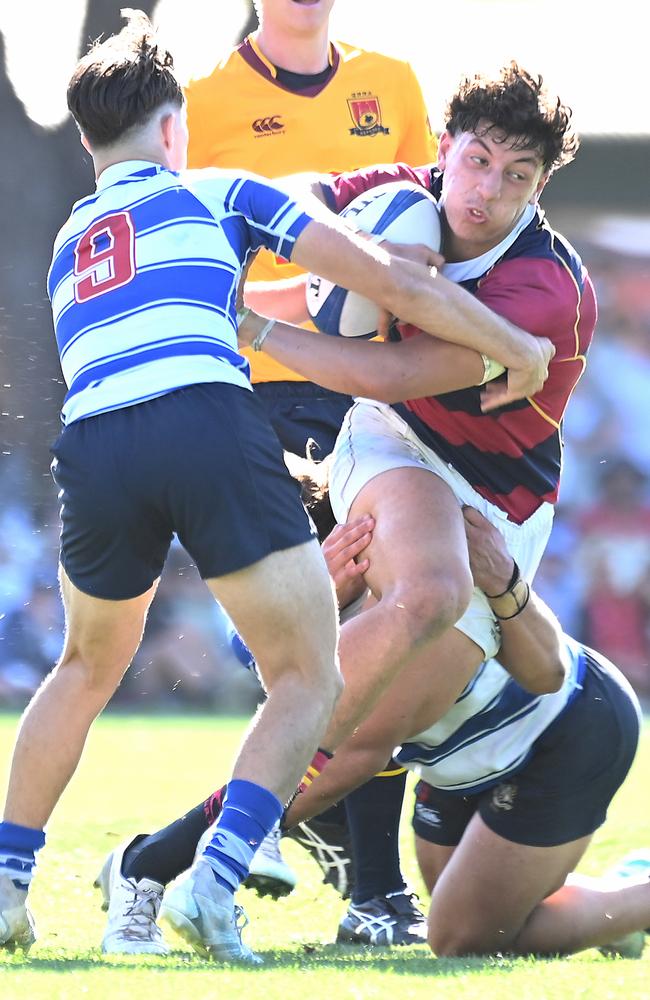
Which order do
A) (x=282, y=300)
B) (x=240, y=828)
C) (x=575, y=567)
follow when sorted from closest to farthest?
(x=240, y=828) → (x=282, y=300) → (x=575, y=567)

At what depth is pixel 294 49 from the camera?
19.3 feet

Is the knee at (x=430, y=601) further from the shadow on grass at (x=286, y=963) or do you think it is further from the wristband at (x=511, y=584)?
the shadow on grass at (x=286, y=963)

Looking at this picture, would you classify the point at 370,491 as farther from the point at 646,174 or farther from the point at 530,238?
the point at 646,174

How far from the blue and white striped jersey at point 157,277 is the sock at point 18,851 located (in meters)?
0.95

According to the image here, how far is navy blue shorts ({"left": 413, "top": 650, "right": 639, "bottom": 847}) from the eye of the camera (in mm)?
4516

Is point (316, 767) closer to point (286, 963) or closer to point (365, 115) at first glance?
point (286, 963)

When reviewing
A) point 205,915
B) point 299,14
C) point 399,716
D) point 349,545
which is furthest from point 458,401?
point 299,14

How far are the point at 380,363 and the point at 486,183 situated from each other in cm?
53

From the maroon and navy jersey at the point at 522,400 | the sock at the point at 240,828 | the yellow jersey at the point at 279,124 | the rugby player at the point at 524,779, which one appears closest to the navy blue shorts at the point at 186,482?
the sock at the point at 240,828

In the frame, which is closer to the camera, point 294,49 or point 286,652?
point 286,652

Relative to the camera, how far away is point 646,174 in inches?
554

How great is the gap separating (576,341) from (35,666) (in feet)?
30.1

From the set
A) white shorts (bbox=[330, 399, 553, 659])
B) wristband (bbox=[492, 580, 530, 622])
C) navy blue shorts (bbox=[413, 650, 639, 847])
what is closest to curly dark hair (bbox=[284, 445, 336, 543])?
white shorts (bbox=[330, 399, 553, 659])

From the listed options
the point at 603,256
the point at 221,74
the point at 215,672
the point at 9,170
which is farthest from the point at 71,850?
the point at 603,256
